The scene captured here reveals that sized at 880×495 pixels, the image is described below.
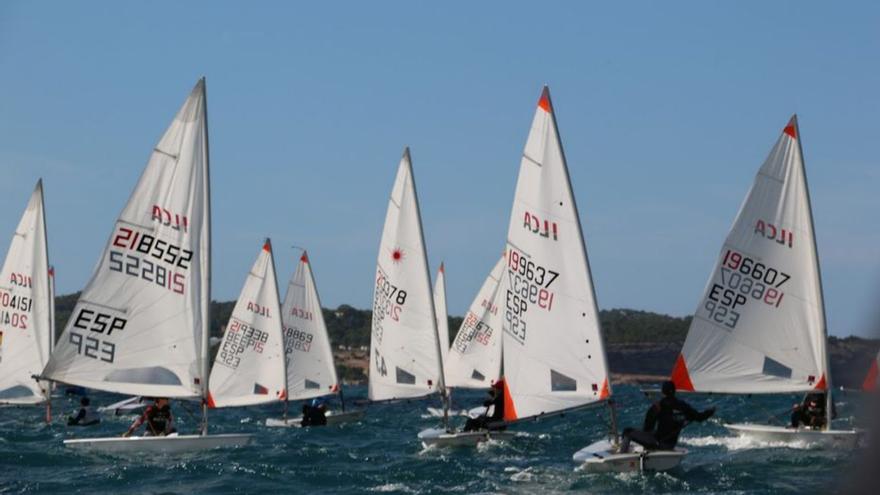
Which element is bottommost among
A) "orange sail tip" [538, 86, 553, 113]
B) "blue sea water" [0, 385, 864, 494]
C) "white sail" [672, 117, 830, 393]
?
"blue sea water" [0, 385, 864, 494]

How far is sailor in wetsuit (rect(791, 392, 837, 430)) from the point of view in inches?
870

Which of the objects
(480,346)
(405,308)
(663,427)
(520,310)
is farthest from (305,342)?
(663,427)

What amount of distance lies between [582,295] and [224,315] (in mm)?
99769

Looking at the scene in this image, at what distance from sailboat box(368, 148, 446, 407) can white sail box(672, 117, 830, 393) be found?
7.56 meters

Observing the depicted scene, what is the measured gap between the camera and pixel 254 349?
117 ft

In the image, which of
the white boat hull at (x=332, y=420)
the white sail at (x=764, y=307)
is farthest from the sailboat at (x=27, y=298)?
the white sail at (x=764, y=307)

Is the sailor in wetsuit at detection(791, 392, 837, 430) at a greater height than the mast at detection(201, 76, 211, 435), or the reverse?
the mast at detection(201, 76, 211, 435)

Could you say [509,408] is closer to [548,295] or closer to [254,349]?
[548,295]

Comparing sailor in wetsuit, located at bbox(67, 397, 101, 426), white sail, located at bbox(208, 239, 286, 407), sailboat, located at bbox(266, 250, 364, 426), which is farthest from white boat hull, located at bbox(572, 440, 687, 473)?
sailboat, located at bbox(266, 250, 364, 426)

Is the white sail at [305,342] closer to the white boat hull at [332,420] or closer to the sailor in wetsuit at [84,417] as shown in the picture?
the white boat hull at [332,420]

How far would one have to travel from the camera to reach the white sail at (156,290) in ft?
66.3

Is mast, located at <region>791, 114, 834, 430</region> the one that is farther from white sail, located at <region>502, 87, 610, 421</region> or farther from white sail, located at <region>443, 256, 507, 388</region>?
white sail, located at <region>443, 256, 507, 388</region>

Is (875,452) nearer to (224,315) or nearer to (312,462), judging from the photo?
(312,462)

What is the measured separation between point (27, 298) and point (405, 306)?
12.4 meters
